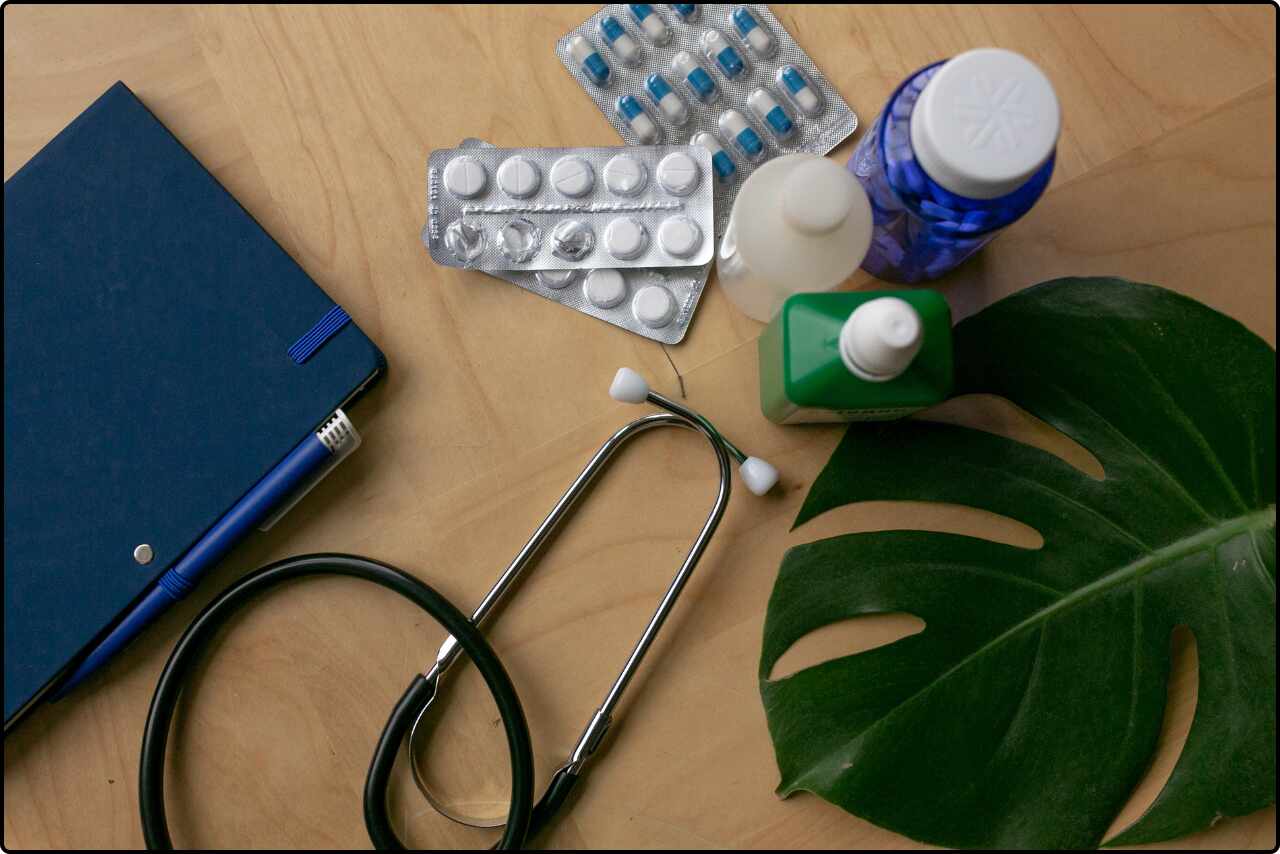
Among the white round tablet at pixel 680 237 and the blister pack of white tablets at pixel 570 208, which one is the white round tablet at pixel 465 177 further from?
the white round tablet at pixel 680 237

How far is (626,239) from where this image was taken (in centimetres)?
56

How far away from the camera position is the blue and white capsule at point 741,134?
0.57 m

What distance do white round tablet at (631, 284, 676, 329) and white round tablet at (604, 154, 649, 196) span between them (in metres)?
0.07

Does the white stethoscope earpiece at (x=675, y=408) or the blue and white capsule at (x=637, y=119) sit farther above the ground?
the blue and white capsule at (x=637, y=119)

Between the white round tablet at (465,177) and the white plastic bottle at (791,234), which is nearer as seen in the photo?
the white plastic bottle at (791,234)

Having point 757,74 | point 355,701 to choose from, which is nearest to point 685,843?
point 355,701

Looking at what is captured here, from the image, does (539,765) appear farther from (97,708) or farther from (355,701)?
(97,708)

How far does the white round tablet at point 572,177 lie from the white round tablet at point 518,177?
0.01m

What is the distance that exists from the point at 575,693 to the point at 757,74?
1.43 feet

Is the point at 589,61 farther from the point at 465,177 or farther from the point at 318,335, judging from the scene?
the point at 318,335

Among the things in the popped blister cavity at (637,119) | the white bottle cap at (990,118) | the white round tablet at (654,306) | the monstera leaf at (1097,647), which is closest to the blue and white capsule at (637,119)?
the popped blister cavity at (637,119)

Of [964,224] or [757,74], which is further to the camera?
[757,74]

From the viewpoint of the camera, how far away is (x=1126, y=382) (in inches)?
20.3

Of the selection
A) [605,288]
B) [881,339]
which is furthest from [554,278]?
[881,339]
